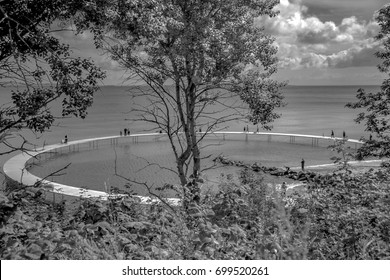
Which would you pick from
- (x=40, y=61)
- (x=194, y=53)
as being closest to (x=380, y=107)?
(x=194, y=53)

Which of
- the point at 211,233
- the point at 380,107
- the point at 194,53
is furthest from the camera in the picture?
the point at 380,107

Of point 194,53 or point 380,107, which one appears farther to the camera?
point 380,107

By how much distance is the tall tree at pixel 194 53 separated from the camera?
10.4 m

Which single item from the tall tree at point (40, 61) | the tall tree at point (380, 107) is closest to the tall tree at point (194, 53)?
the tall tree at point (40, 61)

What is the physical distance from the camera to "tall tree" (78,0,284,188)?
34.0 ft

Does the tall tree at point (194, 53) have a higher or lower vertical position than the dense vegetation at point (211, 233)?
higher

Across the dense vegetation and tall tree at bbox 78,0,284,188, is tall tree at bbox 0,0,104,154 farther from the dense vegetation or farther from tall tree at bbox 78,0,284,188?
the dense vegetation

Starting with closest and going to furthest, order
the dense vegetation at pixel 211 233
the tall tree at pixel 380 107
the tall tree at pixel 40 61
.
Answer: the dense vegetation at pixel 211 233, the tall tree at pixel 40 61, the tall tree at pixel 380 107

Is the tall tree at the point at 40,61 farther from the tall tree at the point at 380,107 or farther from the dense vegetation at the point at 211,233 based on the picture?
the tall tree at the point at 380,107

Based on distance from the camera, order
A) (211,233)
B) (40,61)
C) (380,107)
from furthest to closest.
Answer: (380,107)
(40,61)
(211,233)

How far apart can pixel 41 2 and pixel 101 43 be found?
195 centimetres

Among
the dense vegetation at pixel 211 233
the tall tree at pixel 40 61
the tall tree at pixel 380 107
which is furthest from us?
the tall tree at pixel 380 107

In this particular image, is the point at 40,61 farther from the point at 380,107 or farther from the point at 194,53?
the point at 380,107

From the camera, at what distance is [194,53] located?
12.2 meters
